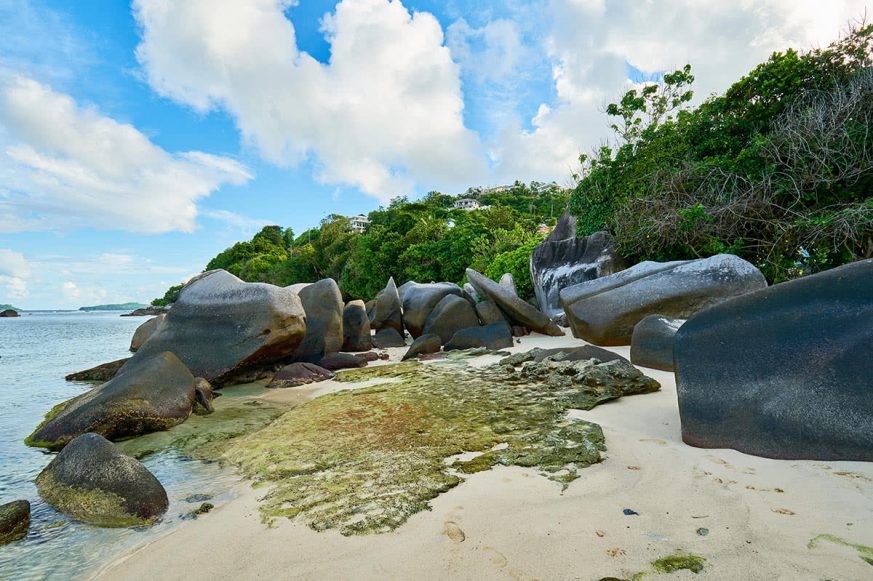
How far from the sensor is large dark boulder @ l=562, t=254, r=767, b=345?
23.1 feet

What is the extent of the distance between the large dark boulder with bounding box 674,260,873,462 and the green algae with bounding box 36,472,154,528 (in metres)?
3.60

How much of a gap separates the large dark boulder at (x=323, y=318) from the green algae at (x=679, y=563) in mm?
7500

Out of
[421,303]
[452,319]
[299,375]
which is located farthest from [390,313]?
[299,375]

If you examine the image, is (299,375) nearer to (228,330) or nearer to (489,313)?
(228,330)

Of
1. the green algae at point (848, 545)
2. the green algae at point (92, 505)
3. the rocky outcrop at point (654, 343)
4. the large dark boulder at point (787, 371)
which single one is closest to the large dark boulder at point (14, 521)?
the green algae at point (92, 505)

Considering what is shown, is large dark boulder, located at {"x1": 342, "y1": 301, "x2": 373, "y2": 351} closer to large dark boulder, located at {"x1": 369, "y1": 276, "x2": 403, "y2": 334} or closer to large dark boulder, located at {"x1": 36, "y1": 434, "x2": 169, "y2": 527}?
large dark boulder, located at {"x1": 369, "y1": 276, "x2": 403, "y2": 334}

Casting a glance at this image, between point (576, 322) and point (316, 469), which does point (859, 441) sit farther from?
point (576, 322)

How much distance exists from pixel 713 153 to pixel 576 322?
22.8ft

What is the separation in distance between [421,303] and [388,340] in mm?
1455

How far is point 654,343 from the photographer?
18.5ft

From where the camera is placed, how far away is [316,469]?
3.13 meters

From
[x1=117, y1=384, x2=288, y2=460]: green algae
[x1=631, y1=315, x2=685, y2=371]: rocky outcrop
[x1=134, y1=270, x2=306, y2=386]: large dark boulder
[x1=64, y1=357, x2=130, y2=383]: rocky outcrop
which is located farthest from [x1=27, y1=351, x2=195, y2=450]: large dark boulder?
[x1=631, y1=315, x2=685, y2=371]: rocky outcrop

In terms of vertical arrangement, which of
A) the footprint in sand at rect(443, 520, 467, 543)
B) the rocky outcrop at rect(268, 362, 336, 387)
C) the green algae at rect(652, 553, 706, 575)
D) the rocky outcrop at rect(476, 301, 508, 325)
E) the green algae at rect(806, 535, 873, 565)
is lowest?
the green algae at rect(652, 553, 706, 575)

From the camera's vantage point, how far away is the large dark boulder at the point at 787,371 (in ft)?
8.38
